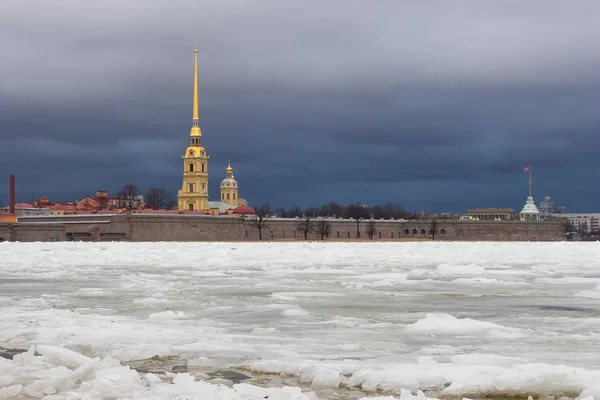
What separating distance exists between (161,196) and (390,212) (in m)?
41.9

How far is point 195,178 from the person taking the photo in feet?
357

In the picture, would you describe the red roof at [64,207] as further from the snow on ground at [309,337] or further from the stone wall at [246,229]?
the snow on ground at [309,337]

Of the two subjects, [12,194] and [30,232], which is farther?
[12,194]

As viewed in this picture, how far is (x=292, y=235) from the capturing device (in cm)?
9188

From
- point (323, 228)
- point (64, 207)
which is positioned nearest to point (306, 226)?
point (323, 228)

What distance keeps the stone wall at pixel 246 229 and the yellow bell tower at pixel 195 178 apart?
20.3 meters

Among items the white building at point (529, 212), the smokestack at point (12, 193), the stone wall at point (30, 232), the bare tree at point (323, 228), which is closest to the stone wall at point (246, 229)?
the stone wall at point (30, 232)

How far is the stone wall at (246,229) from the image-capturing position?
239 ft

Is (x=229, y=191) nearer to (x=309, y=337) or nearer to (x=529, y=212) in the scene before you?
(x=529, y=212)

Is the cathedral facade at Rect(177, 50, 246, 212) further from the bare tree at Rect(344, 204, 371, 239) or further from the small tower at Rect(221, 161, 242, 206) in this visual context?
the bare tree at Rect(344, 204, 371, 239)

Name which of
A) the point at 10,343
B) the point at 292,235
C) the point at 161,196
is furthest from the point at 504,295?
the point at 161,196

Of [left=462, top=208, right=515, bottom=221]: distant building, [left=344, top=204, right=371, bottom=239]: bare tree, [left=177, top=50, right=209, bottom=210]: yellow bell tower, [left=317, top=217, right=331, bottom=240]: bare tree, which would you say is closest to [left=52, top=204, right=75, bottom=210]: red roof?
[left=177, top=50, right=209, bottom=210]: yellow bell tower

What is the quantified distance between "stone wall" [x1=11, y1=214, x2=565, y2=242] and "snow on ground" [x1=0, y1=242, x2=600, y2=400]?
185 feet

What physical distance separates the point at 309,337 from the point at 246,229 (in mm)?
79349
